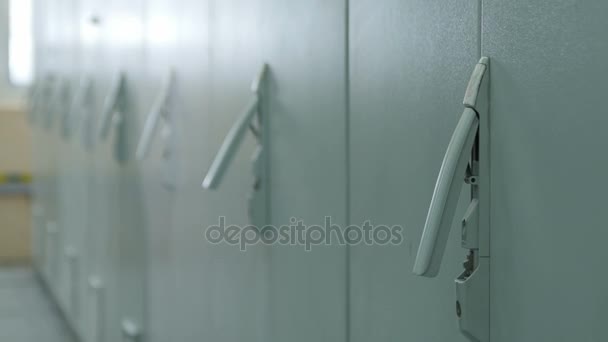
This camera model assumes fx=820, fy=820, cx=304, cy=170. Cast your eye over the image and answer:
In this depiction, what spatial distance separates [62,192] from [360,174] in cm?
394

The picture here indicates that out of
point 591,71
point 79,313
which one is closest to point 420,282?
point 591,71

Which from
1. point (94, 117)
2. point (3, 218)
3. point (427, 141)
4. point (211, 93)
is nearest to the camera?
point (427, 141)

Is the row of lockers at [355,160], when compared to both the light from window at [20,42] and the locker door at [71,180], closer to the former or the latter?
the locker door at [71,180]

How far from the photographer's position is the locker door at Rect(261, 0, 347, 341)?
1336 millimetres

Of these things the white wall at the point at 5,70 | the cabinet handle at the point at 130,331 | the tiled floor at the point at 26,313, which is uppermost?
the white wall at the point at 5,70

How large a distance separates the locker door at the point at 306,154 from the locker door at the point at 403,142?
0.17 feet

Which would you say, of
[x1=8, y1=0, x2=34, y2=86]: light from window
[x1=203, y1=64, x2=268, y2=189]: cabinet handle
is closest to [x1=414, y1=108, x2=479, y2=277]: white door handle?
[x1=203, y1=64, x2=268, y2=189]: cabinet handle

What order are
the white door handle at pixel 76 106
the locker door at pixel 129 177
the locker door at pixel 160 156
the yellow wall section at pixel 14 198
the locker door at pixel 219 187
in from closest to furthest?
the locker door at pixel 219 187 → the locker door at pixel 160 156 → the locker door at pixel 129 177 → the white door handle at pixel 76 106 → the yellow wall section at pixel 14 198

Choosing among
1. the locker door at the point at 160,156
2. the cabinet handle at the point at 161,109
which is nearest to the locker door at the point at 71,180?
the locker door at the point at 160,156

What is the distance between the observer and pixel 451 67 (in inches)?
39.8

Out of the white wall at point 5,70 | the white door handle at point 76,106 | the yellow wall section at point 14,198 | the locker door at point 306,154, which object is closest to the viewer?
the locker door at point 306,154

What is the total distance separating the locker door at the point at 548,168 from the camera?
756 millimetres

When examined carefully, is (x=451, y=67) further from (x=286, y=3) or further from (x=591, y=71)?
(x=286, y=3)

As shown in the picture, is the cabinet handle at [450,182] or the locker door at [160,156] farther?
the locker door at [160,156]
